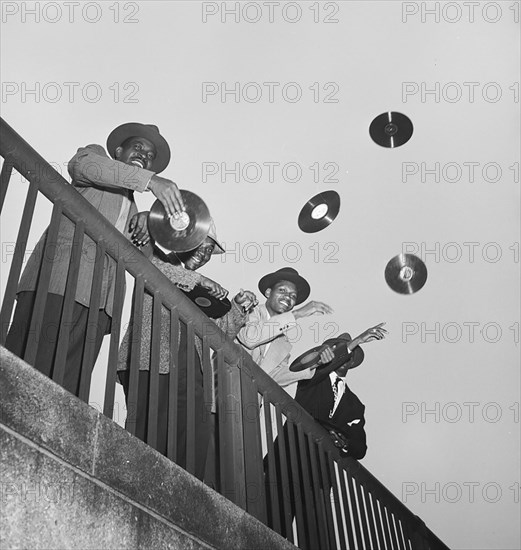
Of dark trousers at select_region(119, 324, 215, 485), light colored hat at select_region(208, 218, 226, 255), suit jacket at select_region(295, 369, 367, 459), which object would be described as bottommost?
suit jacket at select_region(295, 369, 367, 459)

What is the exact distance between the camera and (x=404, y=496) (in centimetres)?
1117

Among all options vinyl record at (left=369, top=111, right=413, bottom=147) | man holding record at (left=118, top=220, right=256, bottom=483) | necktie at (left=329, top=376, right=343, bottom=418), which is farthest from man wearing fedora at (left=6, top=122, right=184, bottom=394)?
vinyl record at (left=369, top=111, right=413, bottom=147)

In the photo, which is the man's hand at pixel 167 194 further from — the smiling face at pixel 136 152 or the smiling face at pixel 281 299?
the smiling face at pixel 281 299

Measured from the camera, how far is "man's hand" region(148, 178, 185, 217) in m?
3.82

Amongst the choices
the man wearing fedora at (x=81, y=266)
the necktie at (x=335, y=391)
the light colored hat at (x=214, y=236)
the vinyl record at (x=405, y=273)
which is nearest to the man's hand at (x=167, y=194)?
the man wearing fedora at (x=81, y=266)

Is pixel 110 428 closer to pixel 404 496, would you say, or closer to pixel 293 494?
pixel 293 494

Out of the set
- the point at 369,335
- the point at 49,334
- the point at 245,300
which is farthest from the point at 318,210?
the point at 49,334

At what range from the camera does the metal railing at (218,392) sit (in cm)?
308

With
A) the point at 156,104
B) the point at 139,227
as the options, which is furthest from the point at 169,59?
the point at 139,227

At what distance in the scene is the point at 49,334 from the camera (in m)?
3.73

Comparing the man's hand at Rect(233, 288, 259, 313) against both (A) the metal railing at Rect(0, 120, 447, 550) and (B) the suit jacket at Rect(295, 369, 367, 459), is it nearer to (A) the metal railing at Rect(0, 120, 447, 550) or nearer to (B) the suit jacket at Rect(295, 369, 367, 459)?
(A) the metal railing at Rect(0, 120, 447, 550)

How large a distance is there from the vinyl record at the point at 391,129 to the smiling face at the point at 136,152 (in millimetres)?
6289

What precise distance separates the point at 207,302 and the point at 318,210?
6421mm

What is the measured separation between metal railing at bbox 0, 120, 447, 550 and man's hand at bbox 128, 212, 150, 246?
395 mm
